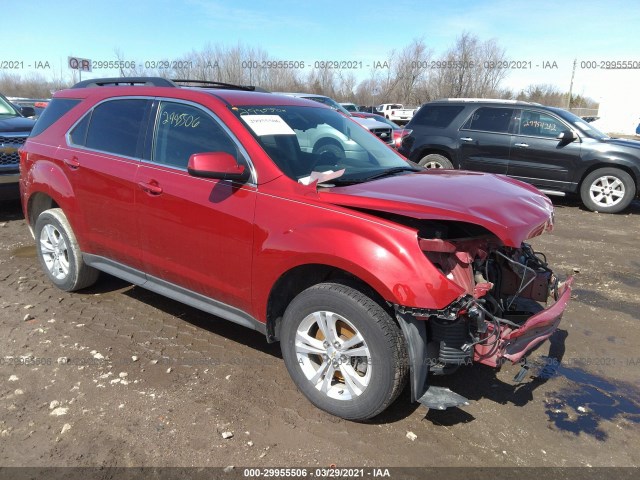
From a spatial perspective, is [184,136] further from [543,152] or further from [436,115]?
[436,115]

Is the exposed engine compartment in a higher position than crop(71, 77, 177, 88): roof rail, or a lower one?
lower

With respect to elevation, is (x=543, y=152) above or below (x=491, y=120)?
below

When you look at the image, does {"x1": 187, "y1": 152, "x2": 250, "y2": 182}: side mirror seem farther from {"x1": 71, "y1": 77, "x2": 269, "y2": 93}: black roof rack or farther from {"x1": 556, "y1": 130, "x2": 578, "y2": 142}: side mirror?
{"x1": 556, "y1": 130, "x2": 578, "y2": 142}: side mirror

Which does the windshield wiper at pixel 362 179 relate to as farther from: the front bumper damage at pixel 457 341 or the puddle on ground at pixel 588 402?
the puddle on ground at pixel 588 402

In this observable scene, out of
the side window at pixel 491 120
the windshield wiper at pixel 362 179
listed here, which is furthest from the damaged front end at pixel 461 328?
the side window at pixel 491 120

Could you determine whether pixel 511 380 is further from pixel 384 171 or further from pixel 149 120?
pixel 149 120

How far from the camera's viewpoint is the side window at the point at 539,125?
891 centimetres

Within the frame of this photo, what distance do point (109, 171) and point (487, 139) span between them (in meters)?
7.58

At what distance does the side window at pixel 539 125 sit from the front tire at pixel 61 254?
7.95 meters

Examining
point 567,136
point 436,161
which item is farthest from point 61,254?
point 567,136

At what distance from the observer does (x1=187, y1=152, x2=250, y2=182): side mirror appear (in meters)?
2.86

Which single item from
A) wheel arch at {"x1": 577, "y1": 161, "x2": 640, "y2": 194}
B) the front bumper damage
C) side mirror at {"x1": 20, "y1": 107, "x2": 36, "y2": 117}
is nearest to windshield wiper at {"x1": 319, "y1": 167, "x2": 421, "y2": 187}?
the front bumper damage

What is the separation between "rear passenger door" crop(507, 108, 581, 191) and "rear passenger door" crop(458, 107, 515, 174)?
172 mm

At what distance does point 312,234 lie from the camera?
2.72 metres
